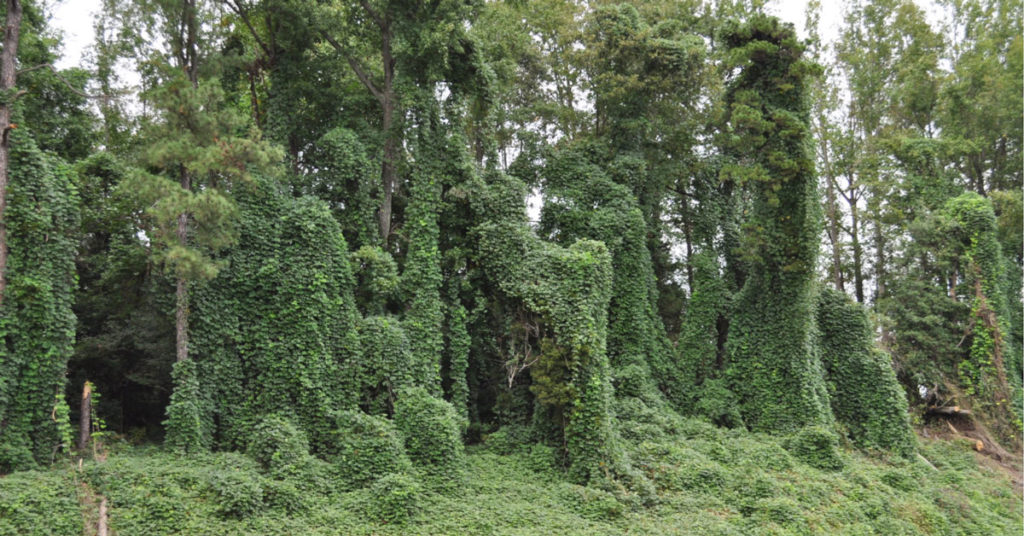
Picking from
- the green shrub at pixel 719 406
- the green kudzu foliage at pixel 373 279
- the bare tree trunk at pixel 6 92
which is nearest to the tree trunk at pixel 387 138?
the green kudzu foliage at pixel 373 279

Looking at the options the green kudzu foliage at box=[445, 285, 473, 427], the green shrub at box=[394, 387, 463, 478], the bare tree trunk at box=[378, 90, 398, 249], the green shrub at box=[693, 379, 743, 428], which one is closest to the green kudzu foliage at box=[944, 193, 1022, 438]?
the green shrub at box=[693, 379, 743, 428]

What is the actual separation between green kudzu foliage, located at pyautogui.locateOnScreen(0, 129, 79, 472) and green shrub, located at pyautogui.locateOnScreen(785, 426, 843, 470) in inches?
530

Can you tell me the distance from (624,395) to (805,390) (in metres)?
4.13

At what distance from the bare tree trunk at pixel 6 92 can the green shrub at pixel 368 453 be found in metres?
5.49

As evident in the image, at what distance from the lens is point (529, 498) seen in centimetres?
1078

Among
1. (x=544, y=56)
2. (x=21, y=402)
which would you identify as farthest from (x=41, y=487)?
(x=544, y=56)

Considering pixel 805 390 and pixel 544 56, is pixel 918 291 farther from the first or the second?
pixel 544 56

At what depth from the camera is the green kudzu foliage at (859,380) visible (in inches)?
606

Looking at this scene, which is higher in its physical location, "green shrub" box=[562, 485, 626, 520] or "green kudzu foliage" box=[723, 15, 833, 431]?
"green kudzu foliage" box=[723, 15, 833, 431]

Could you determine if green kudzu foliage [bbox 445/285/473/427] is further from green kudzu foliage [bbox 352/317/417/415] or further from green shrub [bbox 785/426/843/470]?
green shrub [bbox 785/426/843/470]

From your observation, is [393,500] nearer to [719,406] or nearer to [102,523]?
[102,523]

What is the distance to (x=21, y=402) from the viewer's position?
371 inches

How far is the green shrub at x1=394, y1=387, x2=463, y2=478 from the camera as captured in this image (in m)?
11.0

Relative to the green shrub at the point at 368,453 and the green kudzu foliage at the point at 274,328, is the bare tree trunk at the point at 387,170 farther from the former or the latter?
the green shrub at the point at 368,453
